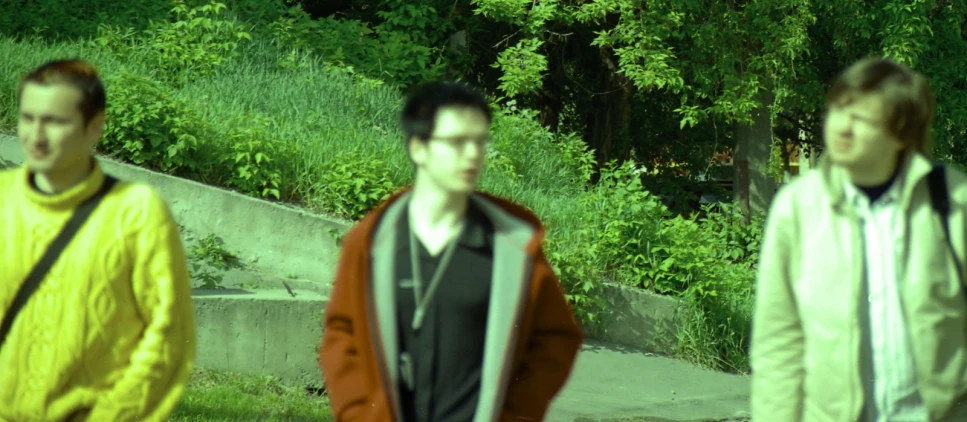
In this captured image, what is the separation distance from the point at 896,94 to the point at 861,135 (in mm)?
150

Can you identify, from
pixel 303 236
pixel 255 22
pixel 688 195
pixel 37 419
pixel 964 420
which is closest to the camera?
pixel 37 419

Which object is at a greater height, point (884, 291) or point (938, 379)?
point (884, 291)

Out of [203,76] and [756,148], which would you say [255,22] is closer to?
[203,76]

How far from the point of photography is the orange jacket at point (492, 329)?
3262 millimetres

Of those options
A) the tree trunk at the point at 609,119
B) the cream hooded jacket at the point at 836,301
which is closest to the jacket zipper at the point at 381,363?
the cream hooded jacket at the point at 836,301

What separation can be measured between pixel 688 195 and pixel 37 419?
15964mm

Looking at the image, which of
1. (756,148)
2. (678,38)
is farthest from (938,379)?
(756,148)

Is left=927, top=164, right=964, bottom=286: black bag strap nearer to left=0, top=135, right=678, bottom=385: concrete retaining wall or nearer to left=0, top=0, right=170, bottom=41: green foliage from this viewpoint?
left=0, top=135, right=678, bottom=385: concrete retaining wall

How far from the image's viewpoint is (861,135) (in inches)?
133

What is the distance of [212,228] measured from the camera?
10.1 m

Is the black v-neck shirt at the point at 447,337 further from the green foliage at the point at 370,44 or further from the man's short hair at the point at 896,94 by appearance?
the green foliage at the point at 370,44

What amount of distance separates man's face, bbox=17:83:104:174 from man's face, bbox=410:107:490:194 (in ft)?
3.00

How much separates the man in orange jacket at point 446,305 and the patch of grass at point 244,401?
355 centimetres

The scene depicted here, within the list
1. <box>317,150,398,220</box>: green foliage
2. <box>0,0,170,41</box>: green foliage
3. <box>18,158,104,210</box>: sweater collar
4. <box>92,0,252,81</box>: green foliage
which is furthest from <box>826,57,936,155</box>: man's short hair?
<box>0,0,170,41</box>: green foliage
